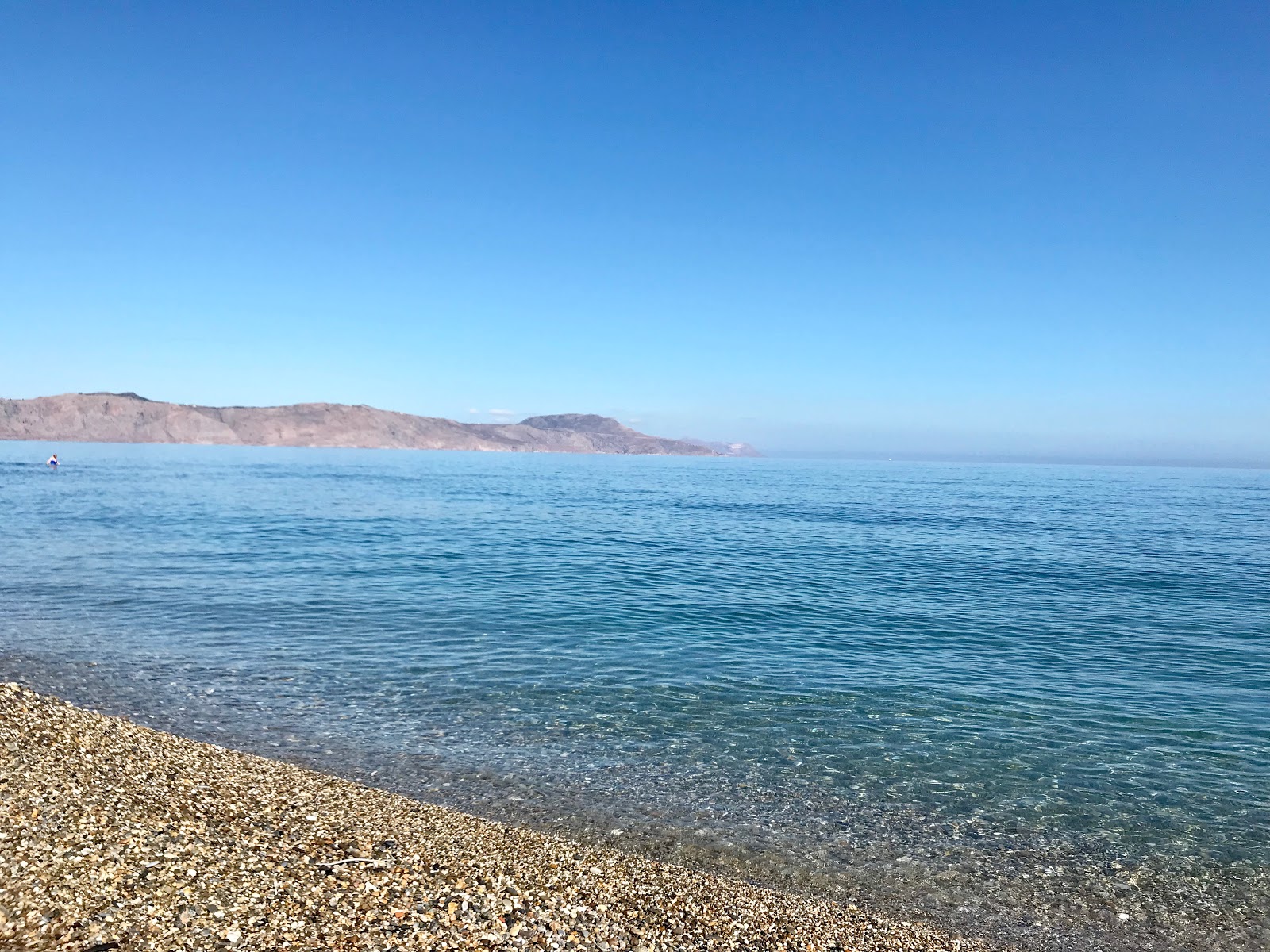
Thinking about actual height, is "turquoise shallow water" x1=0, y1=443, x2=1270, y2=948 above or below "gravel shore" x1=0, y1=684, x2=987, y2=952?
below

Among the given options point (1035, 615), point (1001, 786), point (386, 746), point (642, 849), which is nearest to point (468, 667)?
point (386, 746)

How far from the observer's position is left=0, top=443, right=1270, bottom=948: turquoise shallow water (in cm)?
1093

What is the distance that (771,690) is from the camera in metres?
18.0

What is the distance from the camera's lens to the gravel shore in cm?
692

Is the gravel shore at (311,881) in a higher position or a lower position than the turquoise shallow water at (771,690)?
higher

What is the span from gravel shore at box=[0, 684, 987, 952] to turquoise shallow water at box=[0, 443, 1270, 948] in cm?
152

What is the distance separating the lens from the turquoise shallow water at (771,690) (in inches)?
430

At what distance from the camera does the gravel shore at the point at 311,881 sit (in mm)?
6922

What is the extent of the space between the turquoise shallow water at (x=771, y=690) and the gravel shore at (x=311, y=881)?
1518 millimetres

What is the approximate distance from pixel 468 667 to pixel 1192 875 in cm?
Result: 1465

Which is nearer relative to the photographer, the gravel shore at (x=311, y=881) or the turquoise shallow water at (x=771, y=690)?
the gravel shore at (x=311, y=881)

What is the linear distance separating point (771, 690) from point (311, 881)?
12.2 metres

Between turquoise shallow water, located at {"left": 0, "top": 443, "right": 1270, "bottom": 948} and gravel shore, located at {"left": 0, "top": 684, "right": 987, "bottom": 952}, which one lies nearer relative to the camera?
gravel shore, located at {"left": 0, "top": 684, "right": 987, "bottom": 952}

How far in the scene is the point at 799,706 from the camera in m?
16.9
